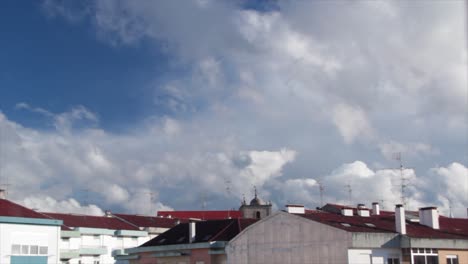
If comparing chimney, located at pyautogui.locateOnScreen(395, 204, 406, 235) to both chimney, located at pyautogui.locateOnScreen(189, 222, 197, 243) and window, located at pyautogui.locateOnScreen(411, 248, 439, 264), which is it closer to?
window, located at pyautogui.locateOnScreen(411, 248, 439, 264)

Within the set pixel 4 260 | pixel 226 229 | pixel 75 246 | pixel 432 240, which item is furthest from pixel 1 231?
pixel 432 240

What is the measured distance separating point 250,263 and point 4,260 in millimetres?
18174

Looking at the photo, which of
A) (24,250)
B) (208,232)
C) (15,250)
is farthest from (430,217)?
(15,250)

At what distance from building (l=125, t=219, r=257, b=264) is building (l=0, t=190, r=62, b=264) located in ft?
28.5

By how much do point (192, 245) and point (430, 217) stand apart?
1856 cm

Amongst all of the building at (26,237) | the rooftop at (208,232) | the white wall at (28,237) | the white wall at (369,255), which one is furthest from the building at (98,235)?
the white wall at (369,255)

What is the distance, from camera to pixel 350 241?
40.2 metres

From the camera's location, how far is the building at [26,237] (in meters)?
49.5

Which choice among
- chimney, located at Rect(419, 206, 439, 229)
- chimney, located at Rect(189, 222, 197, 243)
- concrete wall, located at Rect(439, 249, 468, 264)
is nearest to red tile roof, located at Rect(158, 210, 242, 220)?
chimney, located at Rect(189, 222, 197, 243)

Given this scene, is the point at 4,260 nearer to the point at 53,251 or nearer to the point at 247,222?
the point at 53,251

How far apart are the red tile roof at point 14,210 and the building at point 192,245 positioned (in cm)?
1032

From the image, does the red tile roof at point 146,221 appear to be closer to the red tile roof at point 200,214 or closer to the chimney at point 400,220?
the red tile roof at point 200,214

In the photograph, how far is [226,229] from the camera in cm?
5484

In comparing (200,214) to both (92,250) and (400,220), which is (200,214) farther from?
(400,220)
